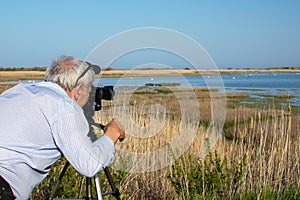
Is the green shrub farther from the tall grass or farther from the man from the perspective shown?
the man

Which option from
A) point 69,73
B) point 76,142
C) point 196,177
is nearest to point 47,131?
point 76,142

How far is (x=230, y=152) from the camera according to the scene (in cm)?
597

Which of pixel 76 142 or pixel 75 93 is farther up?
pixel 75 93

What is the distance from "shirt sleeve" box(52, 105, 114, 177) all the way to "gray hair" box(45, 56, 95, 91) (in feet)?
0.59

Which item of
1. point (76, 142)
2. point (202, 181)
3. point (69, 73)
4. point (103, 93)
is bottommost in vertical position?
point (202, 181)

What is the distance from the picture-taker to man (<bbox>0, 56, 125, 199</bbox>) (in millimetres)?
2025

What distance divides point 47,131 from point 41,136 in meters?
0.04

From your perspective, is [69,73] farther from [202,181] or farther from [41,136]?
[202,181]

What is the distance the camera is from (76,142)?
200 cm

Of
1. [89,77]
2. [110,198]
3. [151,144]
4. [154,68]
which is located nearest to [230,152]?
[151,144]

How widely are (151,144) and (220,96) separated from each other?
2.72m

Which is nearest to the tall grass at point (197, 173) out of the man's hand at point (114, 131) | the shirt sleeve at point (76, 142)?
the man's hand at point (114, 131)

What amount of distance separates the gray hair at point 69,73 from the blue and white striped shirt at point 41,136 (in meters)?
0.04

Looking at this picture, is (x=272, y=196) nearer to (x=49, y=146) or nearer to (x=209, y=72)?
(x=209, y=72)
